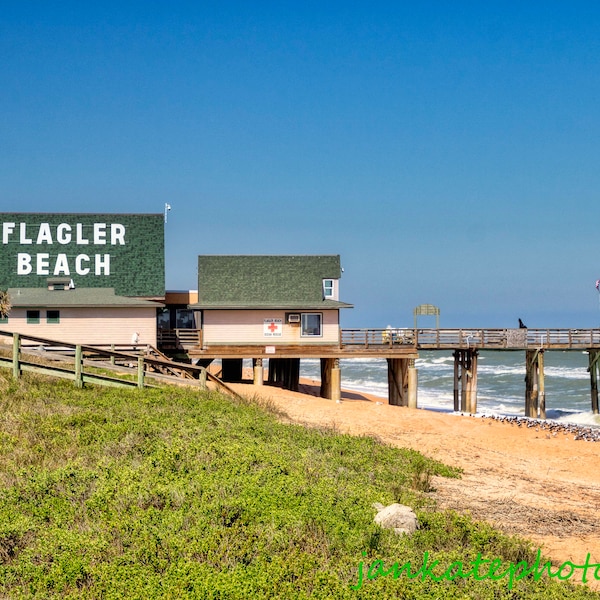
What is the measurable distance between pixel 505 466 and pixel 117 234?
28147 mm

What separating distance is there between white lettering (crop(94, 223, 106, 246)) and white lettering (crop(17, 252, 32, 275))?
3.77 meters

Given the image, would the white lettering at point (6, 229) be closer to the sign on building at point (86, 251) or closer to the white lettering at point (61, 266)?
the sign on building at point (86, 251)

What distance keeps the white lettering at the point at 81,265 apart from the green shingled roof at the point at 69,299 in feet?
6.08

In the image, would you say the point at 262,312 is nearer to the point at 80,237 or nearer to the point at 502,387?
the point at 80,237

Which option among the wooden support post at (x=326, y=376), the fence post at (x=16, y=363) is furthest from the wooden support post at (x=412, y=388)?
the fence post at (x=16, y=363)

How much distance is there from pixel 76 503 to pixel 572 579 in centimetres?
730

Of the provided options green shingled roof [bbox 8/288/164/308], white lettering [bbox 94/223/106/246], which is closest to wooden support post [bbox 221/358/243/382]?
green shingled roof [bbox 8/288/164/308]

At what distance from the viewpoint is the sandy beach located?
13336mm

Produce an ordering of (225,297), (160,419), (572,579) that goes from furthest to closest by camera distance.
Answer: (225,297)
(160,419)
(572,579)

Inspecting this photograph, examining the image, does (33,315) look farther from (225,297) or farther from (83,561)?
(83,561)

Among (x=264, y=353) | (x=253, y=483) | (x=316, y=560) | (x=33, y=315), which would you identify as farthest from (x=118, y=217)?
(x=316, y=560)

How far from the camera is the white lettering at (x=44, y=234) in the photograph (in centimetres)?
4153

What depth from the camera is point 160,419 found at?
17.6m

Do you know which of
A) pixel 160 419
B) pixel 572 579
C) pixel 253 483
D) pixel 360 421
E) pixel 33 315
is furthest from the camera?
pixel 33 315
